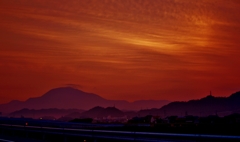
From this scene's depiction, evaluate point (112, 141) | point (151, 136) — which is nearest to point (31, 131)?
point (112, 141)

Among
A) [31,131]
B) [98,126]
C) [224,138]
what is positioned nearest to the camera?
[224,138]

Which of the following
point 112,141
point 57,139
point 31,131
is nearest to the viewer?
point 112,141

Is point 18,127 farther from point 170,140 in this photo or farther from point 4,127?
point 170,140

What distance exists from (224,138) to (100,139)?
11.1 m

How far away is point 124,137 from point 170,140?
4.52 metres

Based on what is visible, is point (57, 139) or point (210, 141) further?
point (57, 139)

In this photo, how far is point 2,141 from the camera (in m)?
35.2

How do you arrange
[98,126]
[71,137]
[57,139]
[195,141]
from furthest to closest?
1. [98,126]
2. [57,139]
3. [71,137]
4. [195,141]

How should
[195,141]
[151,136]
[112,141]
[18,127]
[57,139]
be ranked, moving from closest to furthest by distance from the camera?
[195,141] → [151,136] → [112,141] → [57,139] → [18,127]

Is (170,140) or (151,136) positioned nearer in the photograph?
(170,140)

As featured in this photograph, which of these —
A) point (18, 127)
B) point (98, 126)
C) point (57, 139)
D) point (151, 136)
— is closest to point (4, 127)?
point (18, 127)

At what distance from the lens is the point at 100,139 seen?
31500mm

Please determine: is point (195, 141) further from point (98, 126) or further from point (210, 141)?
point (98, 126)

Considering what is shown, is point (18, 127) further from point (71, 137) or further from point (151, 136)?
point (151, 136)
